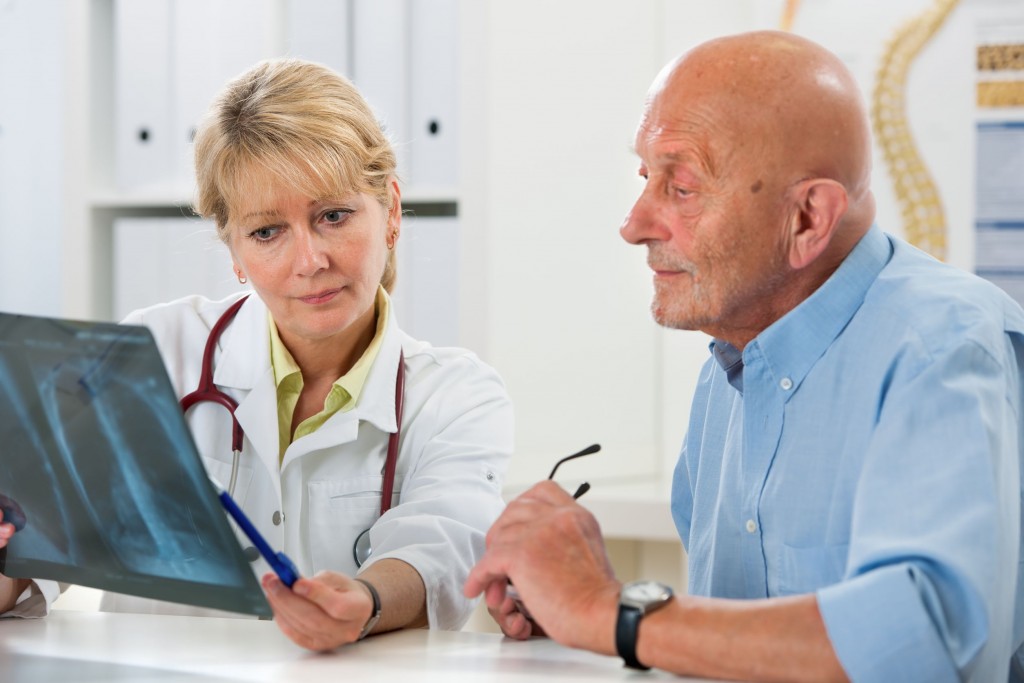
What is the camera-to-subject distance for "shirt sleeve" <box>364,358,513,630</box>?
4.24 feet

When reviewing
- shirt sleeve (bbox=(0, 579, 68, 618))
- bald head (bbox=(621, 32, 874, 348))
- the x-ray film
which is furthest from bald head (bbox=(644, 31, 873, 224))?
shirt sleeve (bbox=(0, 579, 68, 618))

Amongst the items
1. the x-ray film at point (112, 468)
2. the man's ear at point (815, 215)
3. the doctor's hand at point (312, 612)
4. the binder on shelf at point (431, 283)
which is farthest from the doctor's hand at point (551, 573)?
the binder on shelf at point (431, 283)

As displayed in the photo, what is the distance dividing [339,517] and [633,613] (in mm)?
558

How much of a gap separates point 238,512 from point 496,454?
525 millimetres

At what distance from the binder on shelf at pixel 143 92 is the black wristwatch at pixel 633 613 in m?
1.82

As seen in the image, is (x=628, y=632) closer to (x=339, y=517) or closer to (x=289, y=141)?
(x=339, y=517)

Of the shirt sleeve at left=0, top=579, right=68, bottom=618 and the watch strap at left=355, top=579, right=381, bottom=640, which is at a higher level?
the watch strap at left=355, top=579, right=381, bottom=640

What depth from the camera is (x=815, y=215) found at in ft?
3.79

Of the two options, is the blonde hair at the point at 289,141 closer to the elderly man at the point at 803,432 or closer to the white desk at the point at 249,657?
the elderly man at the point at 803,432

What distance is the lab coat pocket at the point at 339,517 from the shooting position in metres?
1.43

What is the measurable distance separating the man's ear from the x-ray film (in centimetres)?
59

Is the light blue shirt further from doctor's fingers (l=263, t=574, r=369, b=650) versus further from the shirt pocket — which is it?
doctor's fingers (l=263, t=574, r=369, b=650)

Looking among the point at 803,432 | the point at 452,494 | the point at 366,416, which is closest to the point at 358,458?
the point at 366,416

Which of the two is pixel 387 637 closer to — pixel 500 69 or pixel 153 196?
pixel 500 69
